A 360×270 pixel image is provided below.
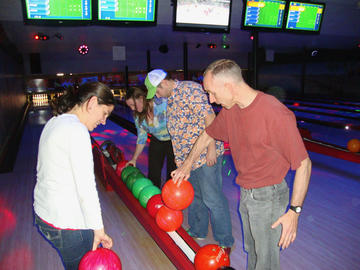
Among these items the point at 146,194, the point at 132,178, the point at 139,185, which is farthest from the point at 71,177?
the point at 132,178

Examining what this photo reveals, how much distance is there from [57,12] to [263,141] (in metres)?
3.13

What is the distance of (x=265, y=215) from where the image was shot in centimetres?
126

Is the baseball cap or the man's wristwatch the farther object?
the baseball cap

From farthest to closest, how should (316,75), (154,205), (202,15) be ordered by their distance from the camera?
(316,75) → (202,15) → (154,205)

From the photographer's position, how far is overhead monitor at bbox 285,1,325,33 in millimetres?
4477

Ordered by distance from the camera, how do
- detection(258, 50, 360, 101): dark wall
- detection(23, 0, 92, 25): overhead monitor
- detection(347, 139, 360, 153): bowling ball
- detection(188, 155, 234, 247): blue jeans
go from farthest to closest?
detection(258, 50, 360, 101): dark wall < detection(347, 139, 360, 153): bowling ball < detection(23, 0, 92, 25): overhead monitor < detection(188, 155, 234, 247): blue jeans

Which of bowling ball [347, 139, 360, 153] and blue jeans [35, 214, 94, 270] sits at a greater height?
blue jeans [35, 214, 94, 270]

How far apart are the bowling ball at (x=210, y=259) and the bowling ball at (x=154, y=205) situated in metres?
0.65

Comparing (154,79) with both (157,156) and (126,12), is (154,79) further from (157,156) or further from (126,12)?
(126,12)

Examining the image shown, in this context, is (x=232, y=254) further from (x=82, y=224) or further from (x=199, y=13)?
(x=199, y=13)

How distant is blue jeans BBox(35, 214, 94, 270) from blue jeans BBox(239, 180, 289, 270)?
68cm

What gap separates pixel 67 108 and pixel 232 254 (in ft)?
5.06

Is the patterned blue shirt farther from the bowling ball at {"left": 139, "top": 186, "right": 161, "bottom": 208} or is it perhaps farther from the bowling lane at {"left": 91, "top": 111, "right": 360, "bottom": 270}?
the bowling lane at {"left": 91, "top": 111, "right": 360, "bottom": 270}

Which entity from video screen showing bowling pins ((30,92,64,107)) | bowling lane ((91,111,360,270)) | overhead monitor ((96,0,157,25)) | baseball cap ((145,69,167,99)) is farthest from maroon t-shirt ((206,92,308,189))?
video screen showing bowling pins ((30,92,64,107))
